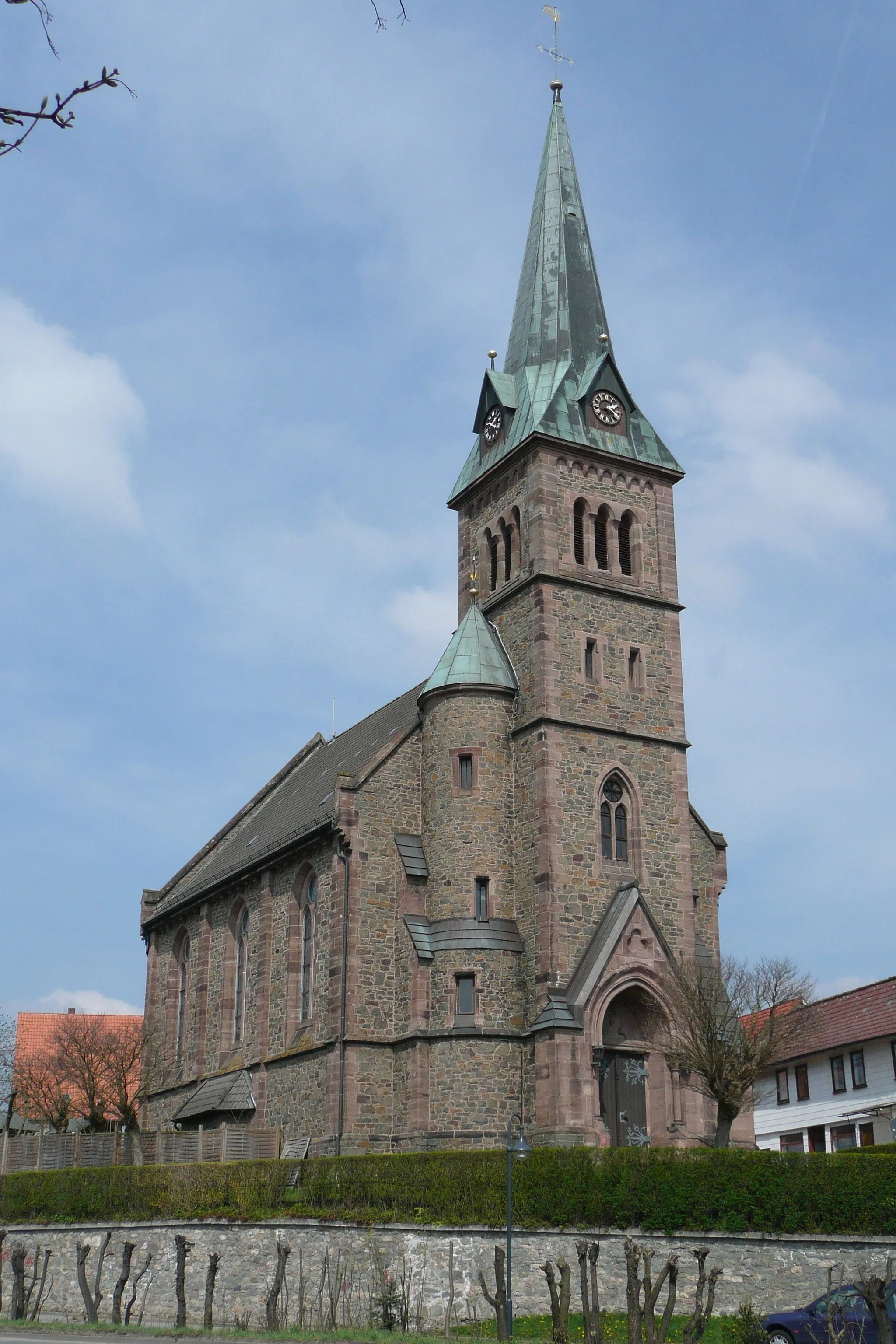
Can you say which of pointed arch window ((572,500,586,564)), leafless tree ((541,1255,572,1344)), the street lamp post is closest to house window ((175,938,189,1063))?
pointed arch window ((572,500,586,564))

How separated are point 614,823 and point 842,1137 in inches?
723

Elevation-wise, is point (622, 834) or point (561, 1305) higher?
point (622, 834)

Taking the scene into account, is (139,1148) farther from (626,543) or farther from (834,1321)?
(834,1321)

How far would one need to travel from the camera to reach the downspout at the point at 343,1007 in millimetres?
36344

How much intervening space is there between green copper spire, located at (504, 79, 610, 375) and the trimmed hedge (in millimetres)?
25133

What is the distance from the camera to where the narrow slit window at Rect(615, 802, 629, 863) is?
3947 centimetres

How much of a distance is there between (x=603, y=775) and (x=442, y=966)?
6920mm

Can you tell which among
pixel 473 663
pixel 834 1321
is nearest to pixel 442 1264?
pixel 834 1321

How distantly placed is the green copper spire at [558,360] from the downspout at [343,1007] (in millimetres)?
13141

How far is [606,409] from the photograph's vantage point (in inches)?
1741

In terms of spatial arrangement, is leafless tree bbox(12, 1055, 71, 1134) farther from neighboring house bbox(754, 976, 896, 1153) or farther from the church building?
neighboring house bbox(754, 976, 896, 1153)

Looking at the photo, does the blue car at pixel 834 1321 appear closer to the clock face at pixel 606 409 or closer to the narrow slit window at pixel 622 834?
the narrow slit window at pixel 622 834

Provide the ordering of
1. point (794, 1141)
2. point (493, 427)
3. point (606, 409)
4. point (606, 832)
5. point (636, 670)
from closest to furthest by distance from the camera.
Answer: point (606, 832) < point (636, 670) < point (606, 409) < point (493, 427) < point (794, 1141)

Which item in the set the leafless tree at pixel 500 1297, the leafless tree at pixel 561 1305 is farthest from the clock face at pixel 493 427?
the leafless tree at pixel 561 1305
